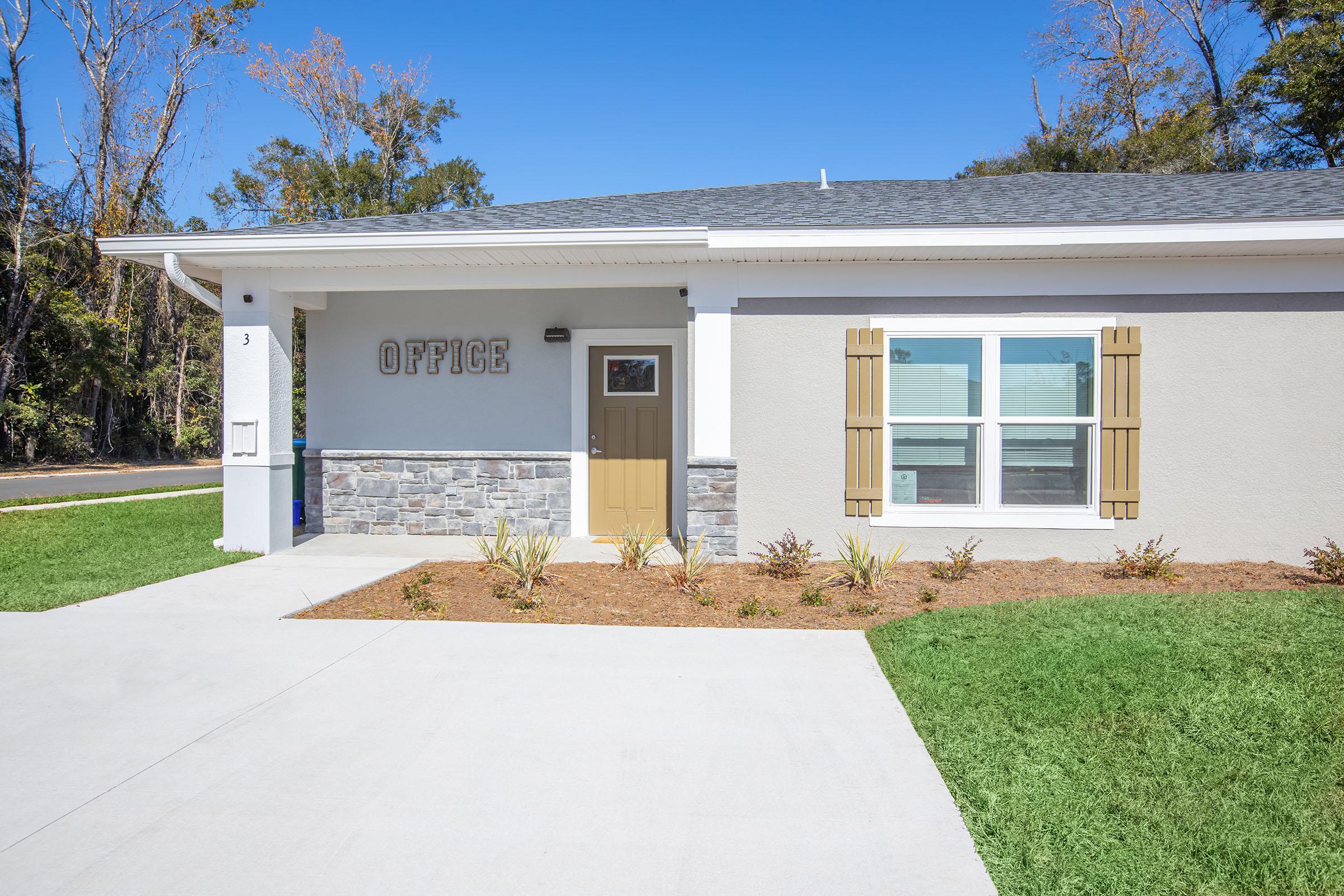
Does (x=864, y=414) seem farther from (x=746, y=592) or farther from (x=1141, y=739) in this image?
(x=1141, y=739)

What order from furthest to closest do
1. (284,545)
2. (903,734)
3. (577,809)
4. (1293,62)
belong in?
(1293,62) < (284,545) < (903,734) < (577,809)

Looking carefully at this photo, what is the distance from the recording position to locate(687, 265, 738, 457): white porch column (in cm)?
718

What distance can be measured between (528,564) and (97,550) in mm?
4980

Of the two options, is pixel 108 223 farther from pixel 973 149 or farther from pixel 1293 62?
pixel 1293 62

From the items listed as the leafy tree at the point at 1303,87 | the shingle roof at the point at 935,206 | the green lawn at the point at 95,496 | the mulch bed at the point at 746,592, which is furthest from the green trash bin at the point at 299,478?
the leafy tree at the point at 1303,87

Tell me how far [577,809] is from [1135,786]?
2.05m

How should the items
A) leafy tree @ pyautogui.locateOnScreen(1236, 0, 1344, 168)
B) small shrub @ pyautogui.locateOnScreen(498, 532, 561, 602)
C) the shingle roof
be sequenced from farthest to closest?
leafy tree @ pyautogui.locateOnScreen(1236, 0, 1344, 168) → the shingle roof → small shrub @ pyautogui.locateOnScreen(498, 532, 561, 602)

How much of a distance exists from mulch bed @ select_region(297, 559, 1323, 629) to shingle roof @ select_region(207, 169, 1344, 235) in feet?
9.29

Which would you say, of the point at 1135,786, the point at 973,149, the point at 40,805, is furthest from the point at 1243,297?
the point at 973,149

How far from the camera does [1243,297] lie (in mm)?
6918

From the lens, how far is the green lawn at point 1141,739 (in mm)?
2533

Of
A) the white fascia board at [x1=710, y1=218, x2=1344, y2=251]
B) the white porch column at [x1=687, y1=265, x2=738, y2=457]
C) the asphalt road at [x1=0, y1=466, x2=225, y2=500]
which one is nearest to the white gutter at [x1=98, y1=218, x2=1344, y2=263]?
the white fascia board at [x1=710, y1=218, x2=1344, y2=251]

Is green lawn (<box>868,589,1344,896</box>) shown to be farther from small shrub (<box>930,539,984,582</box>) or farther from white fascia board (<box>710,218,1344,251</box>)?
white fascia board (<box>710,218,1344,251</box>)

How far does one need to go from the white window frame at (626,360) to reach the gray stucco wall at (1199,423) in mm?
2045
